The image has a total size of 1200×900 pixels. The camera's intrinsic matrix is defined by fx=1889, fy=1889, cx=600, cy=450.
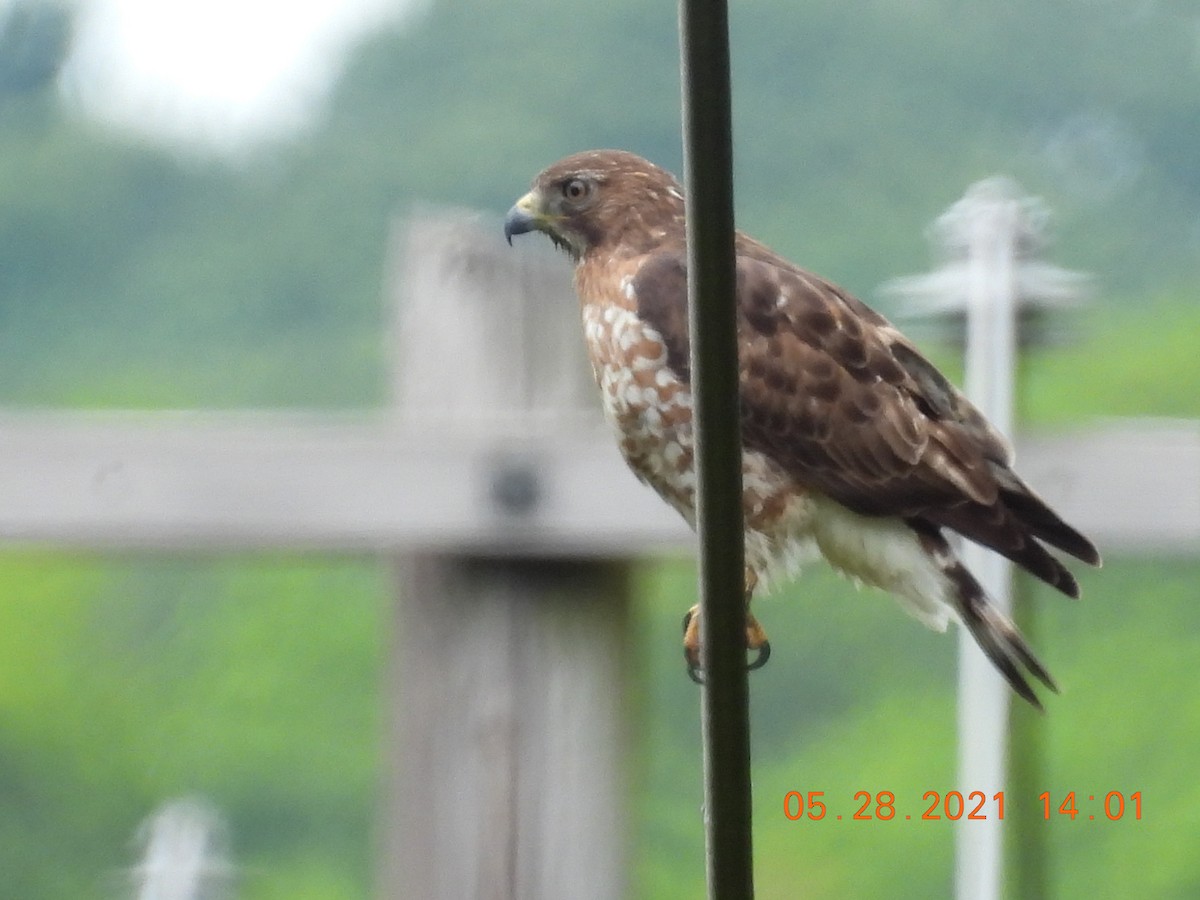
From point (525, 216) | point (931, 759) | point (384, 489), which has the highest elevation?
point (525, 216)

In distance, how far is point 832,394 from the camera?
2367 mm

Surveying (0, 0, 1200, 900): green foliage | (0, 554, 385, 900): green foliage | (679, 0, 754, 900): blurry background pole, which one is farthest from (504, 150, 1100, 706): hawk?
(679, 0, 754, 900): blurry background pole

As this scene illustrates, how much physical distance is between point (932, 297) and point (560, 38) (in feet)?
3.17

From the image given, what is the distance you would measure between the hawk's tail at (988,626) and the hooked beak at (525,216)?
646mm

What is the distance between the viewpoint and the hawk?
2.24 metres

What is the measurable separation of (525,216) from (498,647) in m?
0.67

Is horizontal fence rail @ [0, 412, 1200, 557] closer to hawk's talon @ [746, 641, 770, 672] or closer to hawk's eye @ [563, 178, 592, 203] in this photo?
hawk's talon @ [746, 641, 770, 672]

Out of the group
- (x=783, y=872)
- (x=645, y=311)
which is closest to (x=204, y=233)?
(x=645, y=311)

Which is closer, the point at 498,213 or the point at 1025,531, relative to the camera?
the point at 1025,531

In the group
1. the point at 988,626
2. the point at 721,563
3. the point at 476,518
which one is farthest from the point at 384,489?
the point at 721,563

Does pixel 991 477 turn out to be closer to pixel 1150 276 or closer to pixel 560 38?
pixel 1150 276

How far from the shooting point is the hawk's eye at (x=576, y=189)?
8.25 feet

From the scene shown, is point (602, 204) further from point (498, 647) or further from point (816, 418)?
point (498, 647)

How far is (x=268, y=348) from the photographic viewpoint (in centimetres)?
265
